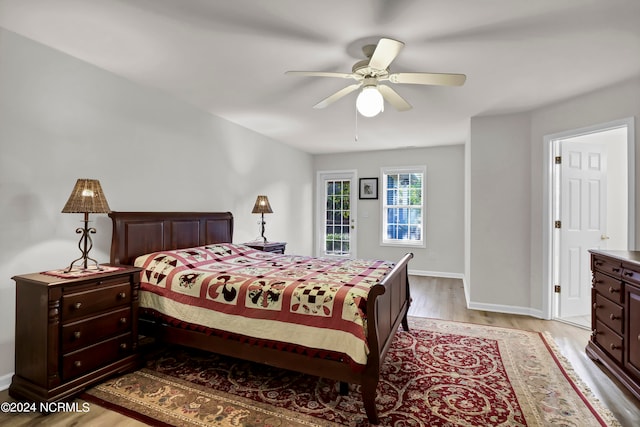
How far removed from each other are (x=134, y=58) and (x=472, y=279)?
433cm

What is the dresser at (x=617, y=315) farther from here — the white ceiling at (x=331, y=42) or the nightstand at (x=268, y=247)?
the nightstand at (x=268, y=247)

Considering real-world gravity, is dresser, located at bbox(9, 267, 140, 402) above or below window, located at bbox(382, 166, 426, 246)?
below

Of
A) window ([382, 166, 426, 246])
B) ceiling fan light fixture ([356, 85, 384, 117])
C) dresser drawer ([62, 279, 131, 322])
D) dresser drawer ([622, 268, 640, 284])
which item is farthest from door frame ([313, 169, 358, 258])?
dresser drawer ([62, 279, 131, 322])

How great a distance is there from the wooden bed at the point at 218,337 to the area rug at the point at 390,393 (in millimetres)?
202

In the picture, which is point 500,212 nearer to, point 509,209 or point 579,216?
point 509,209

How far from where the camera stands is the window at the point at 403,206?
6.20 meters

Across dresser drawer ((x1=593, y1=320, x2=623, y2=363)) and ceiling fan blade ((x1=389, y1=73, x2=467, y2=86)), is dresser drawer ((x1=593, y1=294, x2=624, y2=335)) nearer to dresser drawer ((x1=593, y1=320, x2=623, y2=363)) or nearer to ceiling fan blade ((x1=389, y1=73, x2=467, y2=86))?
dresser drawer ((x1=593, y1=320, x2=623, y2=363))

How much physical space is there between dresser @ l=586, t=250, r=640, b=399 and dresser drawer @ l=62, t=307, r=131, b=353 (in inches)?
140

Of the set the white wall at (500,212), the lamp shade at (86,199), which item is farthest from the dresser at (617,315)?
the lamp shade at (86,199)

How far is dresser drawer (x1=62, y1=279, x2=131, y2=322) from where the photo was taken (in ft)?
6.81

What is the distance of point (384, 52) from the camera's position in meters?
1.96

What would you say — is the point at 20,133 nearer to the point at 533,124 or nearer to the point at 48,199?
the point at 48,199

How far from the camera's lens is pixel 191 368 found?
2535 millimetres

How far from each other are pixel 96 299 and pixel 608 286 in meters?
3.76
